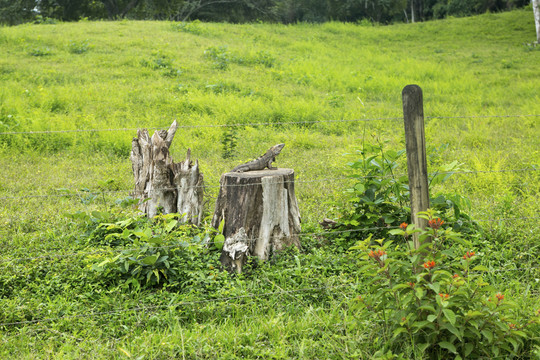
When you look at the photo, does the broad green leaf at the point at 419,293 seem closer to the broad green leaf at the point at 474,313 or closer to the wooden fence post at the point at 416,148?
the broad green leaf at the point at 474,313

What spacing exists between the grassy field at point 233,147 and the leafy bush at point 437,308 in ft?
0.81

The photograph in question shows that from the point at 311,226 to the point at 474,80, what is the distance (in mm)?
11576

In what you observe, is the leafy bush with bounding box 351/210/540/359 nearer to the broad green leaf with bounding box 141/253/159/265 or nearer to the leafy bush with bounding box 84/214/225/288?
the leafy bush with bounding box 84/214/225/288

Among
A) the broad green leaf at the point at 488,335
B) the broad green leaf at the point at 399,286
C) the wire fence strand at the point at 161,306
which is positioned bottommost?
the wire fence strand at the point at 161,306

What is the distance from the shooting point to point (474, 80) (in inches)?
579

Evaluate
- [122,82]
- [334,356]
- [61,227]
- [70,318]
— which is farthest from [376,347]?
[122,82]

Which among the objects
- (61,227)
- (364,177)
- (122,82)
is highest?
(122,82)

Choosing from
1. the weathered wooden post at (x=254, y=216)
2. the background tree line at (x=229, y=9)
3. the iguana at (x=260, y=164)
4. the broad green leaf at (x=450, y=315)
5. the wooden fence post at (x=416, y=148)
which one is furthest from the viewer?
the background tree line at (x=229, y=9)

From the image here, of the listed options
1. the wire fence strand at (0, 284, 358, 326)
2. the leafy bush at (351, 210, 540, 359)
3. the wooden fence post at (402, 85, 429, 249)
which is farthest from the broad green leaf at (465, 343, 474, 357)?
the wire fence strand at (0, 284, 358, 326)

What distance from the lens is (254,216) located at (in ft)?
14.8

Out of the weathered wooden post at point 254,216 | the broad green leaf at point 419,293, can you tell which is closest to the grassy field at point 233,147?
the weathered wooden post at point 254,216

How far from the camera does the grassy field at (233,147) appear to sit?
3.60 meters

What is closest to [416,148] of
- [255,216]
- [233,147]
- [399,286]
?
[399,286]

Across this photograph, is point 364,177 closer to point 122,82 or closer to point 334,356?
point 334,356
